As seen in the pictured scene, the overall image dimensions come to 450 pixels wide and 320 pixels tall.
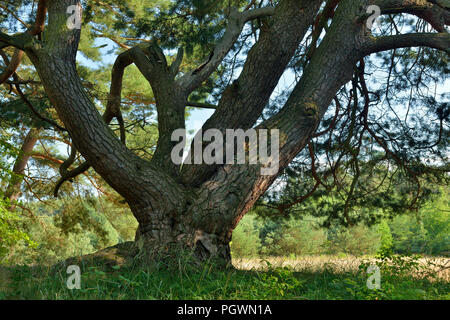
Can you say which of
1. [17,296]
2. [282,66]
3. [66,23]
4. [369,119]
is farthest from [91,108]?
[369,119]

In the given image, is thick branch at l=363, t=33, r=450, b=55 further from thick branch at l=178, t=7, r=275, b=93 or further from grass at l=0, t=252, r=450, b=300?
grass at l=0, t=252, r=450, b=300

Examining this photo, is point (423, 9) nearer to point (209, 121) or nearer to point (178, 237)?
point (209, 121)

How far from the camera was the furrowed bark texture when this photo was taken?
3.41 m

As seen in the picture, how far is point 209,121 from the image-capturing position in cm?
412

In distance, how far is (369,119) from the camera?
6.17 meters

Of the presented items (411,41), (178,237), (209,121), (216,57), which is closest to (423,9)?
(411,41)

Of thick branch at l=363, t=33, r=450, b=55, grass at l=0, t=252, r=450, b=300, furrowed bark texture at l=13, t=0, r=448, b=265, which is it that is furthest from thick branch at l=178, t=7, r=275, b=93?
grass at l=0, t=252, r=450, b=300

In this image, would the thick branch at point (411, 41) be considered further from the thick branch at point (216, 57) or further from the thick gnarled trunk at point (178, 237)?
the thick gnarled trunk at point (178, 237)

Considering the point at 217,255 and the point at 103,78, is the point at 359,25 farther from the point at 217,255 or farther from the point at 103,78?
the point at 103,78

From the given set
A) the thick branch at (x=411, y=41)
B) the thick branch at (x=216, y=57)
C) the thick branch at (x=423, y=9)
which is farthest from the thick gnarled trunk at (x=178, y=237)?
the thick branch at (x=423, y=9)

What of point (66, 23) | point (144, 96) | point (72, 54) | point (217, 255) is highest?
point (144, 96)

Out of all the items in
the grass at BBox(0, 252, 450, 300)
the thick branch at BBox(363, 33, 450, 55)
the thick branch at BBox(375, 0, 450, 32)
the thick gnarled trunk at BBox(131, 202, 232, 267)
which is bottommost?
the grass at BBox(0, 252, 450, 300)

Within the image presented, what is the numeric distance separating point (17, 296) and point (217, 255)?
1691mm
